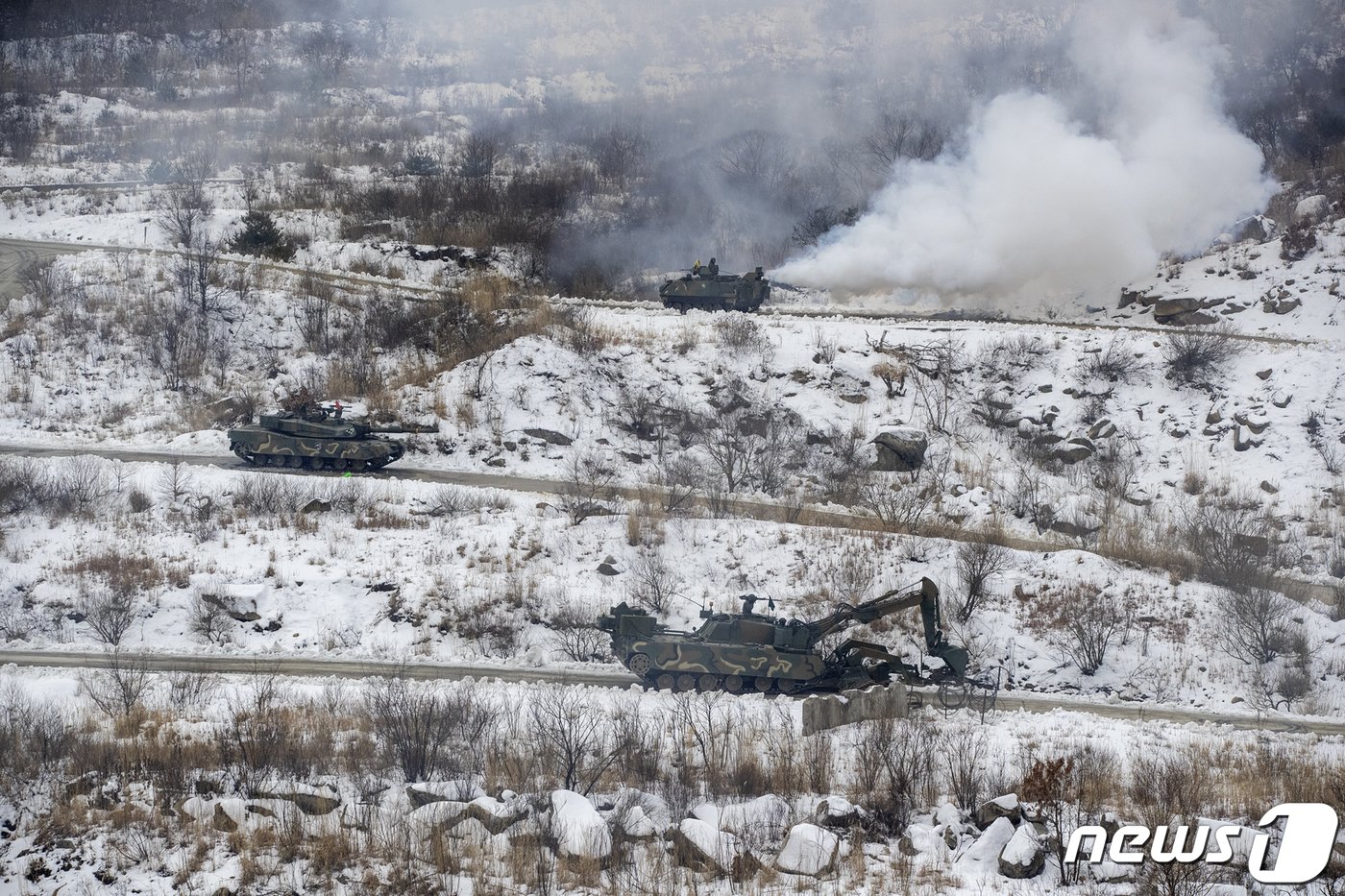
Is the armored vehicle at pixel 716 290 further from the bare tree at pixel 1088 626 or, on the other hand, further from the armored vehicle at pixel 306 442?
the bare tree at pixel 1088 626

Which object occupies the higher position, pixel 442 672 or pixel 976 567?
pixel 976 567

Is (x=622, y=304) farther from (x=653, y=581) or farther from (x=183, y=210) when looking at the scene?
(x=183, y=210)

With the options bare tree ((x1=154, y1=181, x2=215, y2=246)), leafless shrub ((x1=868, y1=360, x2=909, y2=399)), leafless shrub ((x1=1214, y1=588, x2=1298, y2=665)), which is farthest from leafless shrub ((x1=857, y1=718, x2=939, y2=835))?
bare tree ((x1=154, y1=181, x2=215, y2=246))

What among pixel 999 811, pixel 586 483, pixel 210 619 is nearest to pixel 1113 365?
pixel 586 483

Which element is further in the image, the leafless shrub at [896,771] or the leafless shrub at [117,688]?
the leafless shrub at [117,688]

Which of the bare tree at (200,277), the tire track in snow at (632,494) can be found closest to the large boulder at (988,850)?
the tire track in snow at (632,494)
